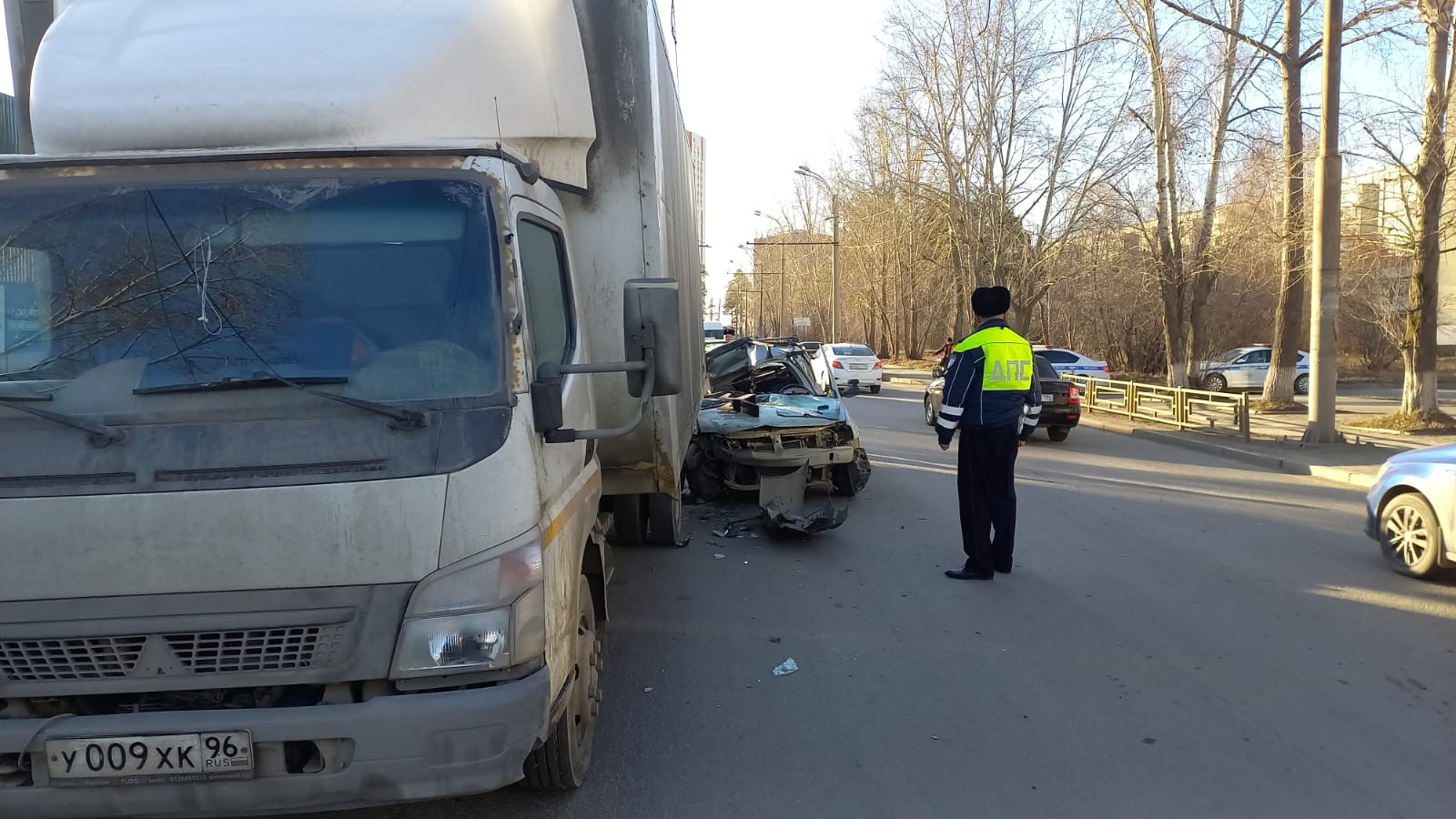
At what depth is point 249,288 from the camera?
3.03 metres

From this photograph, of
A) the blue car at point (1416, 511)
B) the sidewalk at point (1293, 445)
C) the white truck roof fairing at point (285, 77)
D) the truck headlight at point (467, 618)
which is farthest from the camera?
the sidewalk at point (1293, 445)

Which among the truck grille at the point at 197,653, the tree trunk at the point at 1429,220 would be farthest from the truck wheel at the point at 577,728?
the tree trunk at the point at 1429,220

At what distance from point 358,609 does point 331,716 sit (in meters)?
0.30

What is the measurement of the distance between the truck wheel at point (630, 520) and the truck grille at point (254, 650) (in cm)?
355

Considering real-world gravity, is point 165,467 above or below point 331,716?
above

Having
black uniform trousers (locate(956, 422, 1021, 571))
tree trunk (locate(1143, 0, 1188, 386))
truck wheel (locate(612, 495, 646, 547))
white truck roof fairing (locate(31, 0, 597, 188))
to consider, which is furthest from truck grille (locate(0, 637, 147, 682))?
tree trunk (locate(1143, 0, 1188, 386))

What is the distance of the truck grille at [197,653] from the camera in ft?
8.89

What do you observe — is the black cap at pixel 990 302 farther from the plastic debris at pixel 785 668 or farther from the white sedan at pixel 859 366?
the white sedan at pixel 859 366

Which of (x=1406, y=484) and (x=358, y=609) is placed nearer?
(x=358, y=609)

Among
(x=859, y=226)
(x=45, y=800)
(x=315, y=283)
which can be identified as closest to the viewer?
(x=45, y=800)

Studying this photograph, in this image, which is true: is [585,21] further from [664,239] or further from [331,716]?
[331,716]

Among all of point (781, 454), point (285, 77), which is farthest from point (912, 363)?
point (285, 77)

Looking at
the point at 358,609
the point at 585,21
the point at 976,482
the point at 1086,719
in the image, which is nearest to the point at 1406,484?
the point at 976,482

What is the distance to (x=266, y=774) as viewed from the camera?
2693 millimetres
